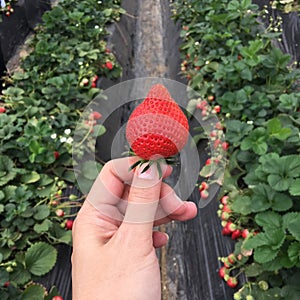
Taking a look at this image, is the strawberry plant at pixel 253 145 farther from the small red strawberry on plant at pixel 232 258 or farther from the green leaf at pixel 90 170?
the green leaf at pixel 90 170

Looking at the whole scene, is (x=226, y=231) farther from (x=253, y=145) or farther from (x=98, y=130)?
(x=98, y=130)

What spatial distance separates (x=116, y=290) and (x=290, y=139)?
60.7 inches

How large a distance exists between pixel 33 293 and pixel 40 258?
23 centimetres

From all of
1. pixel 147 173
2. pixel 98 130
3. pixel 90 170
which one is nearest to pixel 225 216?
pixel 90 170

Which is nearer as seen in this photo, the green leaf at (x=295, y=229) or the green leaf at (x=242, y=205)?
the green leaf at (x=295, y=229)

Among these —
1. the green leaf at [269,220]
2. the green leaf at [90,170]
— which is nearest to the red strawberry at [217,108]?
the green leaf at [90,170]

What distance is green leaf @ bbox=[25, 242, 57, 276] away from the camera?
6.80ft

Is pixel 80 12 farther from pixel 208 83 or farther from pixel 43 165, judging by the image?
pixel 43 165

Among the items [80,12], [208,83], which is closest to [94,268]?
[208,83]

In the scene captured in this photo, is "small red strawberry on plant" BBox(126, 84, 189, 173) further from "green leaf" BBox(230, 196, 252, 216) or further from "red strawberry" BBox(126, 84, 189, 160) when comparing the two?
"green leaf" BBox(230, 196, 252, 216)

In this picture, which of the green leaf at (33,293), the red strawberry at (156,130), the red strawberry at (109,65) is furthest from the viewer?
the red strawberry at (109,65)

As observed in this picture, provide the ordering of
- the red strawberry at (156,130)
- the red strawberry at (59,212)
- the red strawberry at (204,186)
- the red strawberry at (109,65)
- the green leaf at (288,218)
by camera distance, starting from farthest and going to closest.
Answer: the red strawberry at (109,65), the red strawberry at (204,186), the red strawberry at (59,212), the green leaf at (288,218), the red strawberry at (156,130)

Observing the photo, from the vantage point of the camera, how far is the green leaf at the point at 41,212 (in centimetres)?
224

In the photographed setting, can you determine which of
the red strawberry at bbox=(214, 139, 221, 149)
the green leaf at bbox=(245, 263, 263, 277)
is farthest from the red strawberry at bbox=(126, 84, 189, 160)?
the red strawberry at bbox=(214, 139, 221, 149)
